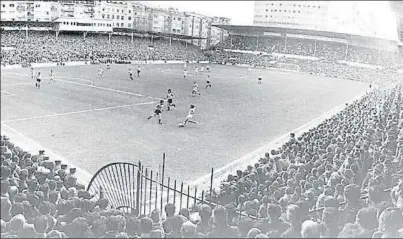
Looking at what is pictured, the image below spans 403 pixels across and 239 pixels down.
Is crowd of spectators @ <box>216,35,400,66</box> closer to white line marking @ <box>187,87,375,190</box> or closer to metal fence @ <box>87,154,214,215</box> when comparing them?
white line marking @ <box>187,87,375,190</box>

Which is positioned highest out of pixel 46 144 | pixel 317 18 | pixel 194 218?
pixel 317 18

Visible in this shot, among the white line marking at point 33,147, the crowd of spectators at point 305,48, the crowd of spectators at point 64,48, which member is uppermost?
the crowd of spectators at point 305,48

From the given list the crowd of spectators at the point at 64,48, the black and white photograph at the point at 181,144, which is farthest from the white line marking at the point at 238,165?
the crowd of spectators at the point at 64,48

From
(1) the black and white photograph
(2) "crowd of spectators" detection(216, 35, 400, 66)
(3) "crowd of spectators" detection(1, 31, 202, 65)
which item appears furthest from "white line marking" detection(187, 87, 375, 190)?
(2) "crowd of spectators" detection(216, 35, 400, 66)

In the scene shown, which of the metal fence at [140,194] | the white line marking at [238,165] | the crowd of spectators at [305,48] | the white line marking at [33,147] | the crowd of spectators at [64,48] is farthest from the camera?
the crowd of spectators at [305,48]

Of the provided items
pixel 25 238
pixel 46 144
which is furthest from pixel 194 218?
pixel 46 144

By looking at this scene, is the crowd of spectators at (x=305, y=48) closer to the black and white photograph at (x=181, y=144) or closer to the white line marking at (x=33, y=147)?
the black and white photograph at (x=181, y=144)

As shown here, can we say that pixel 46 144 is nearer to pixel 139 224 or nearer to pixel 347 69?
pixel 139 224
